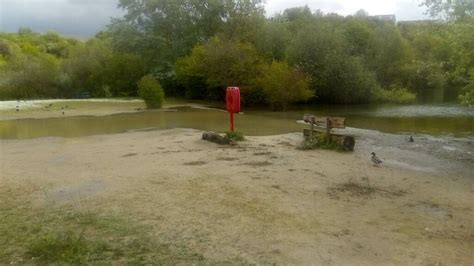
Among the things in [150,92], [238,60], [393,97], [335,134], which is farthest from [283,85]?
[335,134]

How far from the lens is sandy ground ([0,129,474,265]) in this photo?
5.57 metres

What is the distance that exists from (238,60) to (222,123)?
1076 cm

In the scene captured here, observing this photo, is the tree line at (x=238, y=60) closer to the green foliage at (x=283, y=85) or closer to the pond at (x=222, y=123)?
the green foliage at (x=283, y=85)

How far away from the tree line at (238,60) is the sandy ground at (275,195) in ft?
56.7

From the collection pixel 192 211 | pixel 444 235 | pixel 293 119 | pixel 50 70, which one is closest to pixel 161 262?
pixel 192 211

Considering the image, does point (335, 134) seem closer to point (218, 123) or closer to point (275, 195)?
point (275, 195)

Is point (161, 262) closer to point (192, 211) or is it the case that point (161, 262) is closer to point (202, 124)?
point (192, 211)

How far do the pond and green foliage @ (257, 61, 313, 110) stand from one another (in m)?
2.35

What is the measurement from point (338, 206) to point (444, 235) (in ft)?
5.55

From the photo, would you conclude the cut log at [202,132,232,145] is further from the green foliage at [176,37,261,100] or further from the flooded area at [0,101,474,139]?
the green foliage at [176,37,261,100]

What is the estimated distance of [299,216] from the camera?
Result: 6.74 meters

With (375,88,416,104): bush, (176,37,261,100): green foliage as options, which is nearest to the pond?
(176,37,261,100): green foliage

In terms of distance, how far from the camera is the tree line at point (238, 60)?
1216 inches

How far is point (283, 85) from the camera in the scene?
27938 millimetres
